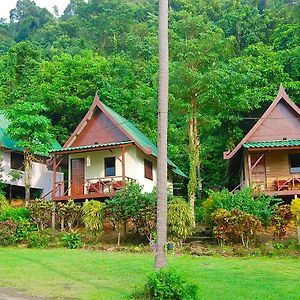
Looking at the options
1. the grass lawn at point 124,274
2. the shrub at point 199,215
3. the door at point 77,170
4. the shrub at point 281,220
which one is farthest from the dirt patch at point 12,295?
the door at point 77,170

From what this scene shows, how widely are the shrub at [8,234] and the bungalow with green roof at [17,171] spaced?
8428 mm

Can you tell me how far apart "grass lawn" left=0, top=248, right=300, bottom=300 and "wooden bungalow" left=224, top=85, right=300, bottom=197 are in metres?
9.15

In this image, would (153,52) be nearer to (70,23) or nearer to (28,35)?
(70,23)

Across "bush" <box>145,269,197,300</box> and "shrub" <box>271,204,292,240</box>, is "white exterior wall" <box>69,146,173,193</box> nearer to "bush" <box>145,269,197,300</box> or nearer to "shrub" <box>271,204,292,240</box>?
"shrub" <box>271,204,292,240</box>

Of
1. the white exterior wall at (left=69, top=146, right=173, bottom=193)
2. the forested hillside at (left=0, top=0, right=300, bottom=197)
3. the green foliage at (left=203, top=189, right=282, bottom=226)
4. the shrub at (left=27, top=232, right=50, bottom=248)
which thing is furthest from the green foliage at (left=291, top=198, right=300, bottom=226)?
the white exterior wall at (left=69, top=146, right=173, bottom=193)

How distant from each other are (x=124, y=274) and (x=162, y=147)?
4.19m

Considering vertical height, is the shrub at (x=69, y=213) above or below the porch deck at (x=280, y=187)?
below

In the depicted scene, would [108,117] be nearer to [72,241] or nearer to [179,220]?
[72,241]

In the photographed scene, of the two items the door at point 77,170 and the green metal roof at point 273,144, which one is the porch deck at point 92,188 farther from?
the green metal roof at point 273,144

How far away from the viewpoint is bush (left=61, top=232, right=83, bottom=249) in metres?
20.6

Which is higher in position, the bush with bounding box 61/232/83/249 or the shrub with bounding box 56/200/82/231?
the shrub with bounding box 56/200/82/231

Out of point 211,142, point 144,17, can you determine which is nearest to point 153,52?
point 211,142

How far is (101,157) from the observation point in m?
28.2

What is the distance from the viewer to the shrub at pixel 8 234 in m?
21.3
